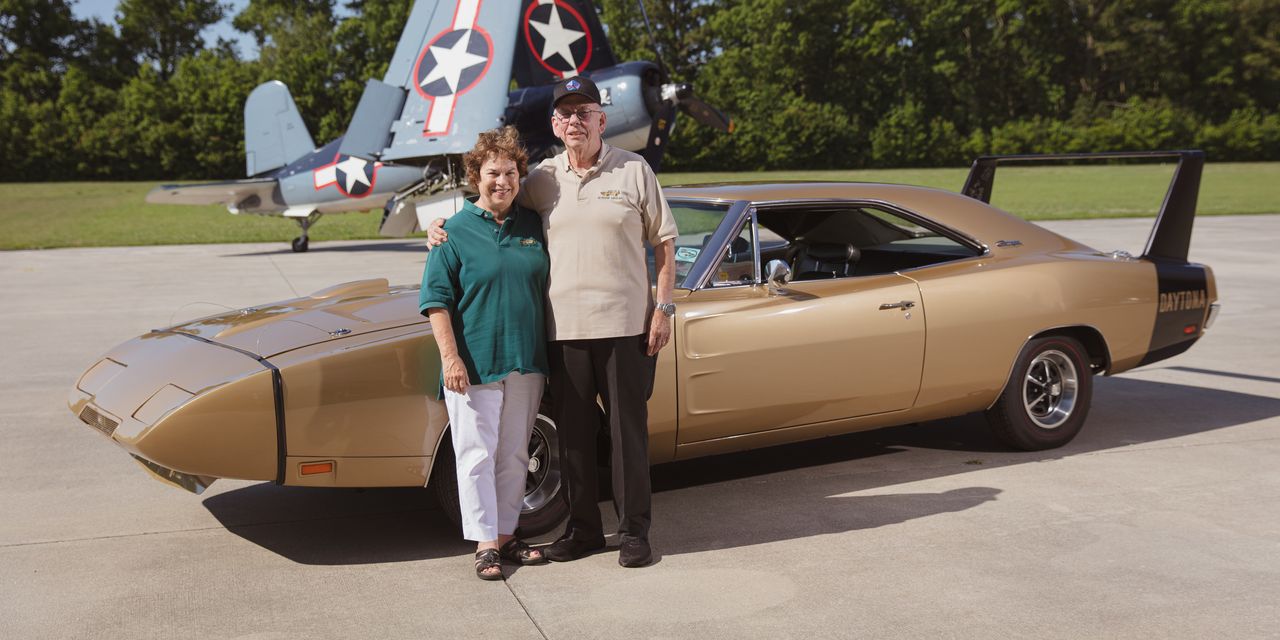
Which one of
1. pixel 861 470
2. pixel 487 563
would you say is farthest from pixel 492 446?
pixel 861 470

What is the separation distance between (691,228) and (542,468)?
1669 mm

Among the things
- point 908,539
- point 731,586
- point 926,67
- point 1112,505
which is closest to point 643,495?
point 731,586

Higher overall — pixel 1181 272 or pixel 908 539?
pixel 1181 272

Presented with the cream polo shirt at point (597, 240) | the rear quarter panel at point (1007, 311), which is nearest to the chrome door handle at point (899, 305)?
the rear quarter panel at point (1007, 311)

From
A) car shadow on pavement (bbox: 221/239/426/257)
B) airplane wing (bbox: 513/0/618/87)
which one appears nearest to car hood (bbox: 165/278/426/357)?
airplane wing (bbox: 513/0/618/87)

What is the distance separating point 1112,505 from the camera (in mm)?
4820

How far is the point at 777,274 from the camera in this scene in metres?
4.71

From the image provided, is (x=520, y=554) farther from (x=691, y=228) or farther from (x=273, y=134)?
(x=273, y=134)

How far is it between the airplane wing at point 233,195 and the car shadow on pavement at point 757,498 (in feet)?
56.9

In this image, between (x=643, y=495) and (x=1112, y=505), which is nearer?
(x=643, y=495)

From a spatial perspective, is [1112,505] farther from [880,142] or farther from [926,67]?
[926,67]

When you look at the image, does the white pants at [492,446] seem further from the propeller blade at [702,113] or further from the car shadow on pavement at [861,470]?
the propeller blade at [702,113]

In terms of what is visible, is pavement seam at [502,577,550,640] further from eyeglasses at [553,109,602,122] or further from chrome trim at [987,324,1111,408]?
chrome trim at [987,324,1111,408]

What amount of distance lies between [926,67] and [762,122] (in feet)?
49.2
